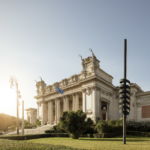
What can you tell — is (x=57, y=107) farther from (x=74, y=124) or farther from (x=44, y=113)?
(x=74, y=124)

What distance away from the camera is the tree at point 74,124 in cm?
3203

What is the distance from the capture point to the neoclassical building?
51.6 metres

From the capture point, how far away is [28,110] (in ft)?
357

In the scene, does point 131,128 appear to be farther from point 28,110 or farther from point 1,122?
point 28,110

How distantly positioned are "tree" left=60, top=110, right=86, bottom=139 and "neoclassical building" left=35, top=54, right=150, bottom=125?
17448 millimetres

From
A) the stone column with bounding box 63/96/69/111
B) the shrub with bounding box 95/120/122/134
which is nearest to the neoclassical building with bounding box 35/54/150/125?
the stone column with bounding box 63/96/69/111

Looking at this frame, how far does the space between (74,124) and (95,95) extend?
64.6 feet

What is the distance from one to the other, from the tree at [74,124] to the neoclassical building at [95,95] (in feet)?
57.2

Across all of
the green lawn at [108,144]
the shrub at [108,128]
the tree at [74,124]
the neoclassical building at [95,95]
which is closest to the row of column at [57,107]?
the neoclassical building at [95,95]

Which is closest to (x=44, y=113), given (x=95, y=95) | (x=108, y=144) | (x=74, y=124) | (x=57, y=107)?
(x=57, y=107)

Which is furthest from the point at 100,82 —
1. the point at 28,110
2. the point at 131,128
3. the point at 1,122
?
the point at 28,110

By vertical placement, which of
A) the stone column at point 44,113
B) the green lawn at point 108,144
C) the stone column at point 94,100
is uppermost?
the stone column at point 94,100

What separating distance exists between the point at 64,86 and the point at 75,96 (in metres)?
6.49

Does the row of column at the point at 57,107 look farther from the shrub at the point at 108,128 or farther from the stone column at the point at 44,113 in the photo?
the shrub at the point at 108,128
